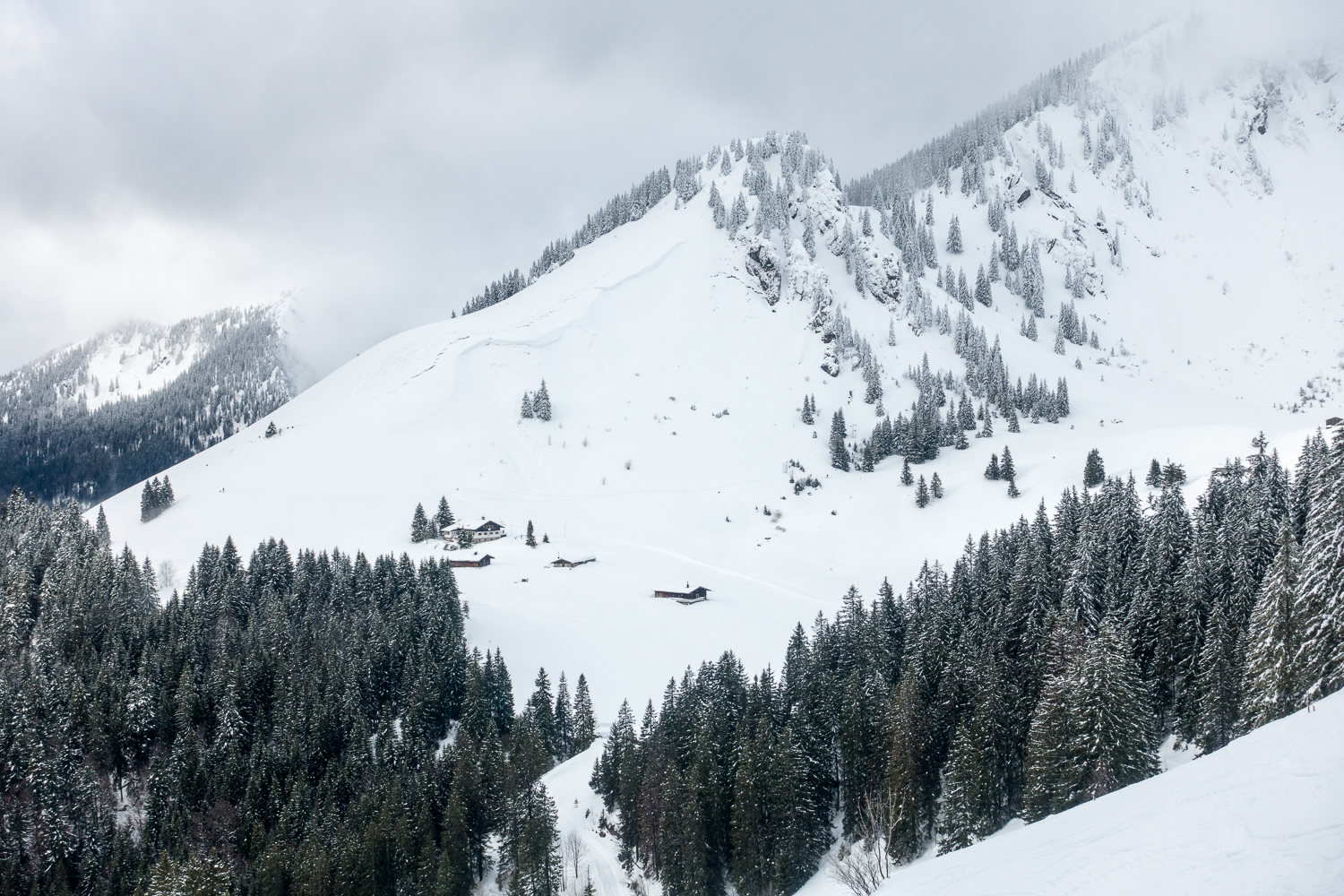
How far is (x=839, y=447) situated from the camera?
406ft

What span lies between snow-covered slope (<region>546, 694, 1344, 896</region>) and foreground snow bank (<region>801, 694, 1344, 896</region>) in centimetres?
2

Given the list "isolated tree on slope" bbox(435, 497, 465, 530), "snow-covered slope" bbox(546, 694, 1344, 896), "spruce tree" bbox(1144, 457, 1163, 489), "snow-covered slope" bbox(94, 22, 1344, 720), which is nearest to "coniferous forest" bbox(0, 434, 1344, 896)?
"snow-covered slope" bbox(546, 694, 1344, 896)

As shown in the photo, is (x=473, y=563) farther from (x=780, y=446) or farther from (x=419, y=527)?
(x=780, y=446)

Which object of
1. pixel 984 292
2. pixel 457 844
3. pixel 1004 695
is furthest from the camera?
pixel 984 292

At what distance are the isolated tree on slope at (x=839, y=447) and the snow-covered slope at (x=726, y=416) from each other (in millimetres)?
2485

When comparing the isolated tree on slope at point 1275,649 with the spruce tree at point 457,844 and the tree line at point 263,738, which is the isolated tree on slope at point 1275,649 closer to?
the tree line at point 263,738

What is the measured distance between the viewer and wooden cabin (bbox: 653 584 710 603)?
81.8m

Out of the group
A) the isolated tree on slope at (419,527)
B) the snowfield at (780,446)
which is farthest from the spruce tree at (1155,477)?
the isolated tree on slope at (419,527)

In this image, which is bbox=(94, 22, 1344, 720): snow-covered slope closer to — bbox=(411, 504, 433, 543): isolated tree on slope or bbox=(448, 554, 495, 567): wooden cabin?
bbox=(411, 504, 433, 543): isolated tree on slope

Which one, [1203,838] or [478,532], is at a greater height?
[478,532]

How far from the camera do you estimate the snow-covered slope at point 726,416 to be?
87250 millimetres

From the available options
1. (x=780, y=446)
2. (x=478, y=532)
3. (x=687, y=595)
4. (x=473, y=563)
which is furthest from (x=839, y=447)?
(x=473, y=563)

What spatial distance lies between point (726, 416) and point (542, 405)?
1309 inches

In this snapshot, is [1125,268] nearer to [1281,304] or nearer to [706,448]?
[1281,304]
